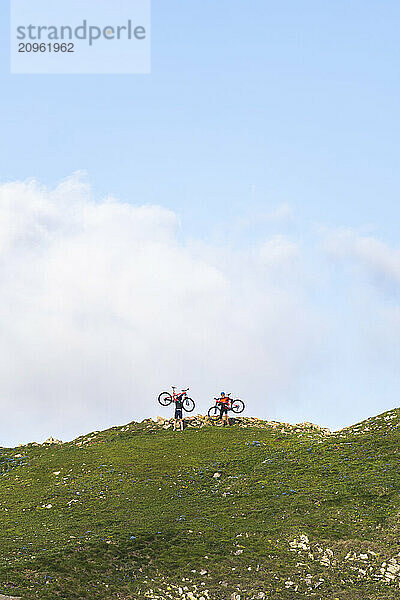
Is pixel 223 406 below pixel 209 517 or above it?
above

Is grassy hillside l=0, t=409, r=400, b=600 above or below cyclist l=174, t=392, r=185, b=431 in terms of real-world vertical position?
below

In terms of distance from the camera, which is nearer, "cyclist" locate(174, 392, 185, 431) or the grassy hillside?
the grassy hillside

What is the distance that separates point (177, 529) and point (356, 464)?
47.2 feet

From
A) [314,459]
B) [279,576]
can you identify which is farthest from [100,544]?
[314,459]

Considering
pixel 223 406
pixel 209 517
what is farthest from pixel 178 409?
pixel 209 517

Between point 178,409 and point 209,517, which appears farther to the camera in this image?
point 178,409

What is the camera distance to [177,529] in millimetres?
38750

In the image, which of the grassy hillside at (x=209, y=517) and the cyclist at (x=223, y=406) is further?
the cyclist at (x=223, y=406)

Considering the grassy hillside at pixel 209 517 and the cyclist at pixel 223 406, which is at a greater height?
the cyclist at pixel 223 406

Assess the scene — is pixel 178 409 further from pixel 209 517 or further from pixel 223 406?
pixel 209 517

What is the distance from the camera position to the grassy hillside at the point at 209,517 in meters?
33.8

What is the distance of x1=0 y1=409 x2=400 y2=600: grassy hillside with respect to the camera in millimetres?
33812

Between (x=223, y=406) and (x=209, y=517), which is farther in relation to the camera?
(x=223, y=406)

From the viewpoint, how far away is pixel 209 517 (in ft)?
134
